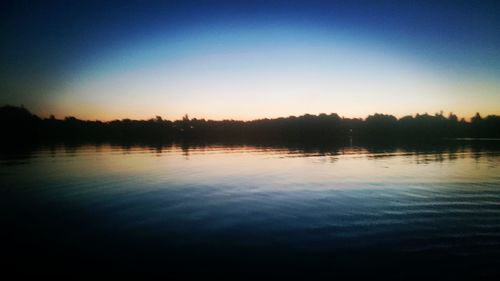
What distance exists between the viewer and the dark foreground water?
33.5 feet

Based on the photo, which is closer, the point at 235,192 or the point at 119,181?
the point at 235,192

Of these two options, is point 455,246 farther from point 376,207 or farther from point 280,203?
point 280,203

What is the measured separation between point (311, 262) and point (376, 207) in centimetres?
966

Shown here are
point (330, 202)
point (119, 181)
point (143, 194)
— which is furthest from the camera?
point (119, 181)

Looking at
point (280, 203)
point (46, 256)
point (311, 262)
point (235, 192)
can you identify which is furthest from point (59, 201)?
point (311, 262)

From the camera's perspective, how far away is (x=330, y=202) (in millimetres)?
19609

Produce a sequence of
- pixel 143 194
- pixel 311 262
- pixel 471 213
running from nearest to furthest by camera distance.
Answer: pixel 311 262
pixel 471 213
pixel 143 194

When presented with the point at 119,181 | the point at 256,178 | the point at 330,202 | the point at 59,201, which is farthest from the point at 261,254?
the point at 119,181

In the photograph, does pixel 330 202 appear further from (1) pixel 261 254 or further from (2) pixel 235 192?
(1) pixel 261 254

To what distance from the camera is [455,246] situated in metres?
11.8

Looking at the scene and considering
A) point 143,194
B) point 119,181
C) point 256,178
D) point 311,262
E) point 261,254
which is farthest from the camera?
point 256,178

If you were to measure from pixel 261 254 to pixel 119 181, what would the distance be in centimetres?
2175

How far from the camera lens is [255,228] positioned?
14461 millimetres

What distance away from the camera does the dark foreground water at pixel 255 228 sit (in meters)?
10.2
